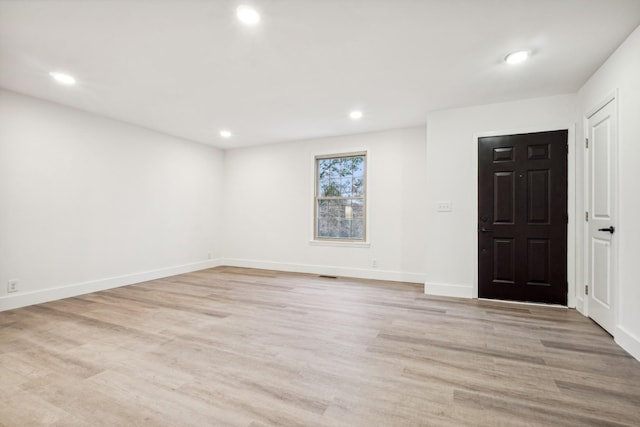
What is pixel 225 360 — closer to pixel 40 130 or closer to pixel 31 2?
pixel 31 2

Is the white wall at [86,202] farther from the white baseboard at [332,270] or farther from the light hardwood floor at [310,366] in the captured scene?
the white baseboard at [332,270]

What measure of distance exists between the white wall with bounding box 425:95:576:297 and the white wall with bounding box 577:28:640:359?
120 cm

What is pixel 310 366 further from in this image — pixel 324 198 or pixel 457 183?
pixel 324 198

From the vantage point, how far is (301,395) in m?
1.85

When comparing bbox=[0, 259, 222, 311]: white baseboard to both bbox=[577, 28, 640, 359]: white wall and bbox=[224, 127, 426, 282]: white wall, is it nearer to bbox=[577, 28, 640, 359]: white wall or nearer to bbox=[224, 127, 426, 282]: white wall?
bbox=[224, 127, 426, 282]: white wall

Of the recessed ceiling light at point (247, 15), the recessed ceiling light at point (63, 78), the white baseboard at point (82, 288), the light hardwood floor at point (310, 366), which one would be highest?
the recessed ceiling light at point (247, 15)

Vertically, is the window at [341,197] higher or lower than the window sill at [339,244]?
higher

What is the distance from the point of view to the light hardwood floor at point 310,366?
168 centimetres

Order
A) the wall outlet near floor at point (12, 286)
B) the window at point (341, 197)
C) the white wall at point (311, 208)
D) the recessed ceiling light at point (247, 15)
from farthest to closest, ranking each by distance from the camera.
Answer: the window at point (341, 197) → the white wall at point (311, 208) → the wall outlet near floor at point (12, 286) → the recessed ceiling light at point (247, 15)

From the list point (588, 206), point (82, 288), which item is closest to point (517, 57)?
point (588, 206)

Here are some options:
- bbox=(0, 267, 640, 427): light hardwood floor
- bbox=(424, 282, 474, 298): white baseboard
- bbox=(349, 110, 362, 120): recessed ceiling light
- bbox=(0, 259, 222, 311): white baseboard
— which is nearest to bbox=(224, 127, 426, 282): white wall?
bbox=(424, 282, 474, 298): white baseboard

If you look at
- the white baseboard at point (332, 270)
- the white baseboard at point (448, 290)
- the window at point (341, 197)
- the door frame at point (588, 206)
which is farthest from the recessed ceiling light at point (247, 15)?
the white baseboard at point (332, 270)

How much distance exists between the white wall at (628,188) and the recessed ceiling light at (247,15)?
116 inches

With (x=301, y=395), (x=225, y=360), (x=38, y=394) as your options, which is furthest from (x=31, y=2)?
(x=301, y=395)
